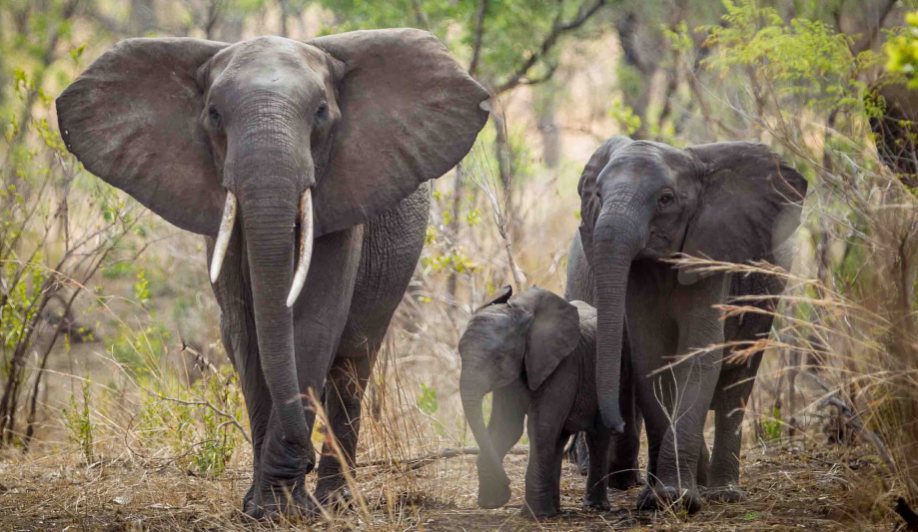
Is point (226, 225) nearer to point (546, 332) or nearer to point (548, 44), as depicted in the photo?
point (546, 332)

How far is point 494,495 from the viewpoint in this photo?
599 cm

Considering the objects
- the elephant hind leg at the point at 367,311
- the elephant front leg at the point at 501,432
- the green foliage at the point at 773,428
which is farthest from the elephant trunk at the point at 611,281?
the green foliage at the point at 773,428

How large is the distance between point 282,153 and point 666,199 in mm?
2005

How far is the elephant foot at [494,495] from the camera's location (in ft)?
19.7

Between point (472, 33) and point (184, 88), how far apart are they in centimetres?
752

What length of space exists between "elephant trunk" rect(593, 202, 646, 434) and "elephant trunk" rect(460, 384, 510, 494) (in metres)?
0.60

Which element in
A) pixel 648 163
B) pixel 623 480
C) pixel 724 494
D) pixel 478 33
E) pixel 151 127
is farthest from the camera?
pixel 478 33

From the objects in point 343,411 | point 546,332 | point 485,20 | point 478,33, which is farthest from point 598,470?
point 485,20

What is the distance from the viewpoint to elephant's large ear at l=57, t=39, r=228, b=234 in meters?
5.45

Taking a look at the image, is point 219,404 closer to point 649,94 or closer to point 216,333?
point 216,333

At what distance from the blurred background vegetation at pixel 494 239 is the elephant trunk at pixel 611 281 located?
80 cm

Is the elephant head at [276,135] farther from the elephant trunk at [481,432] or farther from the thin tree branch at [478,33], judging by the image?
the thin tree branch at [478,33]

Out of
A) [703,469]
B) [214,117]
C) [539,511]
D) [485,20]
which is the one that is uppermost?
[485,20]

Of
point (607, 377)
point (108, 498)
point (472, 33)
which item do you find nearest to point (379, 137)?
point (607, 377)
